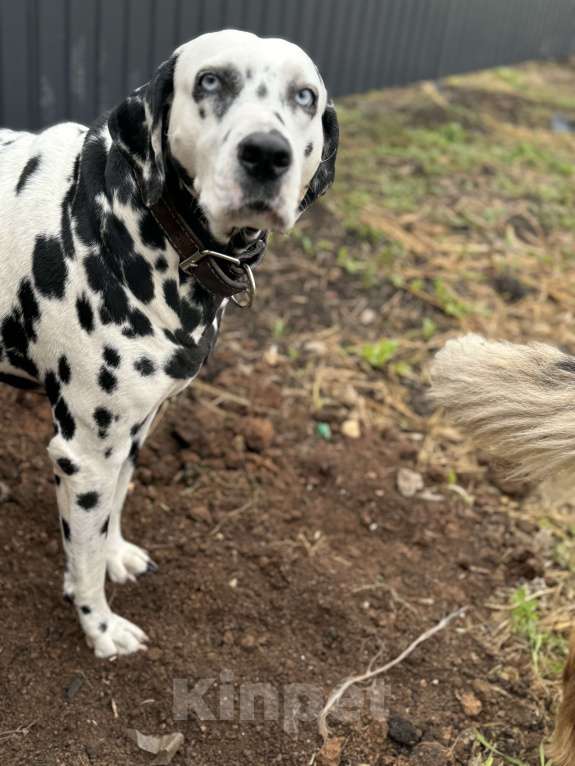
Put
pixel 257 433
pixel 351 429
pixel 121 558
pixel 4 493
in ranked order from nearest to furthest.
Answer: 1. pixel 121 558
2. pixel 4 493
3. pixel 257 433
4. pixel 351 429

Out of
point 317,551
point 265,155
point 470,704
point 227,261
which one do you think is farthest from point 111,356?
point 470,704

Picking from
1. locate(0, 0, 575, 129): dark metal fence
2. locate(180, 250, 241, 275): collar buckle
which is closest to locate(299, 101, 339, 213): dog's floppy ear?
locate(180, 250, 241, 275): collar buckle

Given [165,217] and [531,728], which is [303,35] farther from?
[531,728]

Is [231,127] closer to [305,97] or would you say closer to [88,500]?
[305,97]

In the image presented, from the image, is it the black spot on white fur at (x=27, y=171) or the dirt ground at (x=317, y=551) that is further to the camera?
the dirt ground at (x=317, y=551)

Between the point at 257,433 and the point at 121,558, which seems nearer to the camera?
the point at 121,558

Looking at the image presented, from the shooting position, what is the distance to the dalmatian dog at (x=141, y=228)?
2.12m

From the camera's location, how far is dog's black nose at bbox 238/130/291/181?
6.54ft

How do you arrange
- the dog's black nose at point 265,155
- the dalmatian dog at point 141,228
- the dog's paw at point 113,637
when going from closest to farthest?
the dog's black nose at point 265,155, the dalmatian dog at point 141,228, the dog's paw at point 113,637

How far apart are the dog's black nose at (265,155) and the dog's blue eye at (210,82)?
0.22 m

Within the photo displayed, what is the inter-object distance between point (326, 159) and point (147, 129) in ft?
1.71

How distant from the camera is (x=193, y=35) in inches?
225

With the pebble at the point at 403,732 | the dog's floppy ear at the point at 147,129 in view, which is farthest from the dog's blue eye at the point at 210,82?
the pebble at the point at 403,732

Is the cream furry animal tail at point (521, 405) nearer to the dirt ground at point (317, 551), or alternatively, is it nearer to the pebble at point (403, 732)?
the pebble at point (403, 732)
